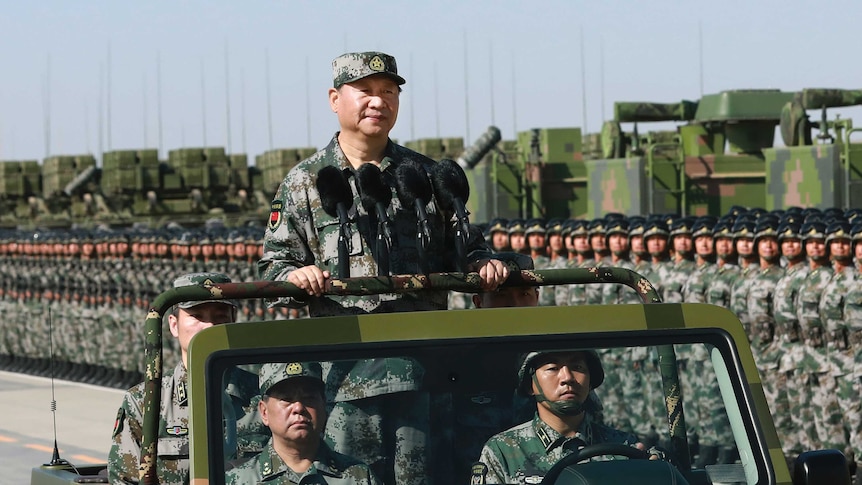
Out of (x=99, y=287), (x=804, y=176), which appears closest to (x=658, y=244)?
(x=804, y=176)

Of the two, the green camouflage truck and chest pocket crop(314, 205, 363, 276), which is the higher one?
chest pocket crop(314, 205, 363, 276)

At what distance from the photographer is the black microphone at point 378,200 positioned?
14.5 feet

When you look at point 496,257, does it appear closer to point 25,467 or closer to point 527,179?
point 25,467

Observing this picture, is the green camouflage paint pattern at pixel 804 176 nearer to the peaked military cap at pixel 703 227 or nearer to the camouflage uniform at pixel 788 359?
the peaked military cap at pixel 703 227

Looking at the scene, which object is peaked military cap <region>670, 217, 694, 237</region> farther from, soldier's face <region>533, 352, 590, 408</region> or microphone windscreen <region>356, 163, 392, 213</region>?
soldier's face <region>533, 352, 590, 408</region>

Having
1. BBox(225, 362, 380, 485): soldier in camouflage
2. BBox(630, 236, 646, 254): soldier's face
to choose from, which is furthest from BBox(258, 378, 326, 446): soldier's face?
BBox(630, 236, 646, 254): soldier's face

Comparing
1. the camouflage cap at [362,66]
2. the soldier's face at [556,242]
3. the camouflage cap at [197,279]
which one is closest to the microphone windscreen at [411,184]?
the camouflage cap at [362,66]

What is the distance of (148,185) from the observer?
3603 centimetres

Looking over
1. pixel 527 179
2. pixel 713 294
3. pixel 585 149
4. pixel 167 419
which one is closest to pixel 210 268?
pixel 527 179

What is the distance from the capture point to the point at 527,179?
22859mm

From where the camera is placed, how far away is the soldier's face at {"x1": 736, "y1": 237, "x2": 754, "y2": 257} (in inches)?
470

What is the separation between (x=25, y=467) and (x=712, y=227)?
5.06 m

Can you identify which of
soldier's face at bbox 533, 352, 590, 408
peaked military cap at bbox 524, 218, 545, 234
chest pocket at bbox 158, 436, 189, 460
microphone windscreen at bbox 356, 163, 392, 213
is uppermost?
peaked military cap at bbox 524, 218, 545, 234

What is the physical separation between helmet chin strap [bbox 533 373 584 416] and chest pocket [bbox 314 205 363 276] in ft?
3.51
